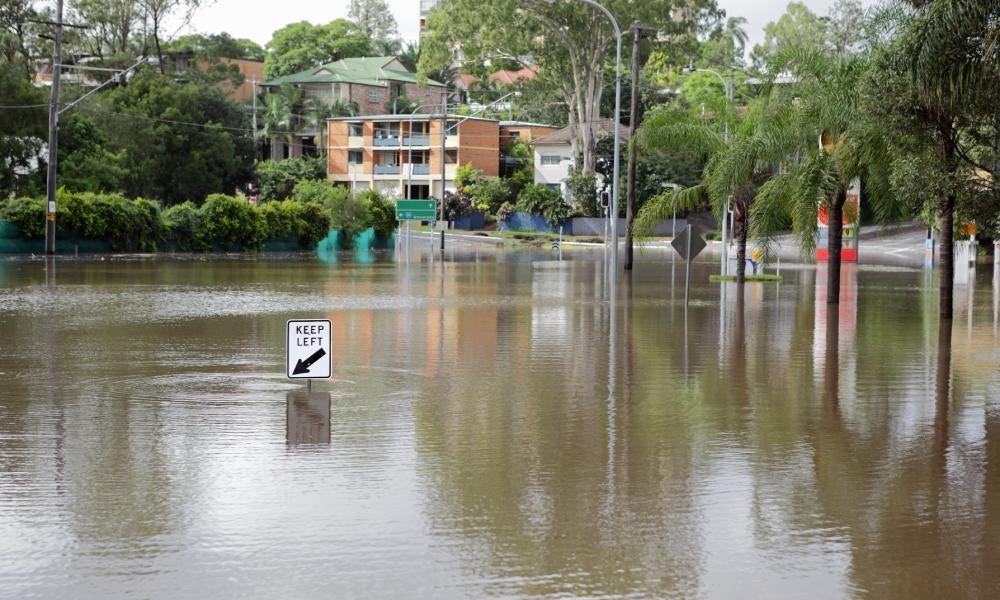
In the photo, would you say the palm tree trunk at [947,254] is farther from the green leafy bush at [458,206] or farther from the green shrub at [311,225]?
the green leafy bush at [458,206]

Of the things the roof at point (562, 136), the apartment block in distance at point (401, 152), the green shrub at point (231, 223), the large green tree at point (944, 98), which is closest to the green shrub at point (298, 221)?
the green shrub at point (231, 223)

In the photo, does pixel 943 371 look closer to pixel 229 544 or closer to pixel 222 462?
pixel 222 462

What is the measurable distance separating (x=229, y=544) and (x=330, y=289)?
82.4 ft

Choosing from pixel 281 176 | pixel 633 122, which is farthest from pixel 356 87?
pixel 633 122

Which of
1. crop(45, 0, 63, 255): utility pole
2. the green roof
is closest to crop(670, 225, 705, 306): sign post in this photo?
crop(45, 0, 63, 255): utility pole

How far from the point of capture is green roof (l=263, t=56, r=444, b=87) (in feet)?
372

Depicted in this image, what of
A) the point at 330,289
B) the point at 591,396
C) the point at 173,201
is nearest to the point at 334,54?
the point at 173,201

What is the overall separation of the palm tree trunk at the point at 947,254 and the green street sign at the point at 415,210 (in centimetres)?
5121

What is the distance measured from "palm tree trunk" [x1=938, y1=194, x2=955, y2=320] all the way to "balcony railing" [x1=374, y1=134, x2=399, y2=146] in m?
86.8

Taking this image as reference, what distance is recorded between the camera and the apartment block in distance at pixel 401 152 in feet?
346

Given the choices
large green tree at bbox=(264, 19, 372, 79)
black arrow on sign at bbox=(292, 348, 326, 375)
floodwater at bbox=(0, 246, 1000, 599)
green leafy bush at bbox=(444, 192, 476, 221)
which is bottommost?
floodwater at bbox=(0, 246, 1000, 599)

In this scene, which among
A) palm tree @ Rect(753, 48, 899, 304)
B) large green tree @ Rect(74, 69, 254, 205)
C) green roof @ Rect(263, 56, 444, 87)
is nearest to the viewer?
palm tree @ Rect(753, 48, 899, 304)

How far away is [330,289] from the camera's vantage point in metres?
32.3

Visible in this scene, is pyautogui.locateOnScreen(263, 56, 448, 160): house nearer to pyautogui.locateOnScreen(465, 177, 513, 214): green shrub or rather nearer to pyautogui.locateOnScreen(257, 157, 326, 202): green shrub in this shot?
pyautogui.locateOnScreen(257, 157, 326, 202): green shrub
